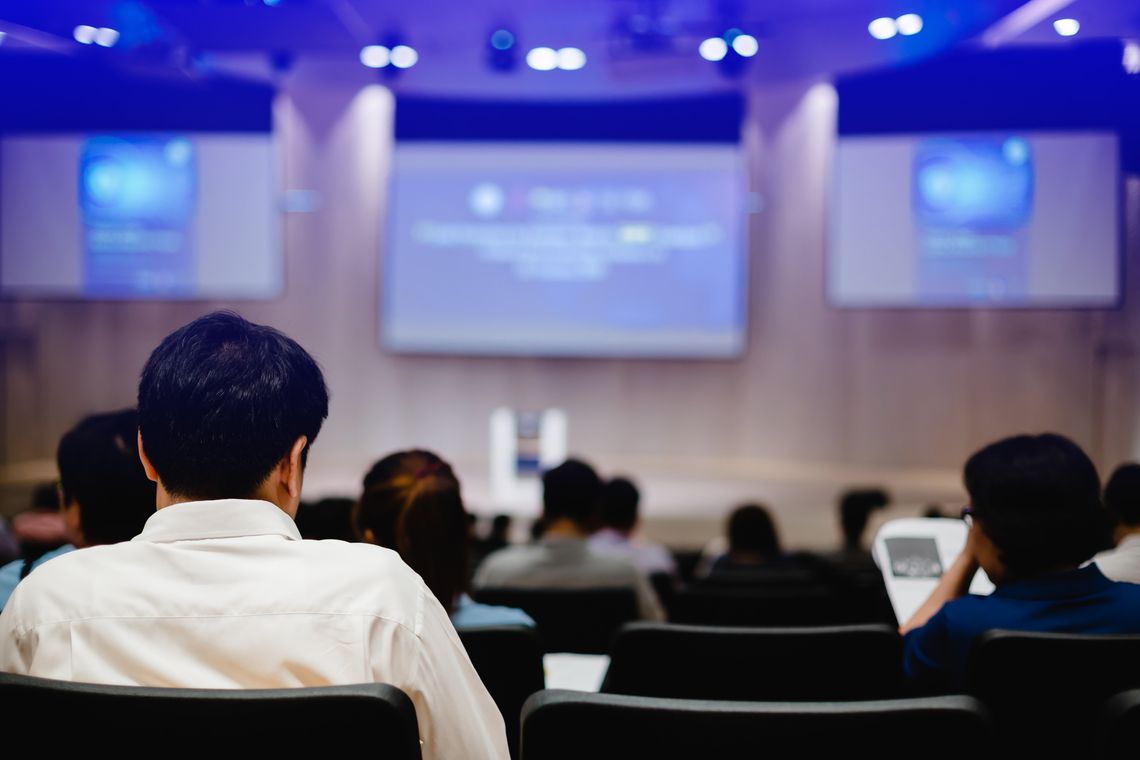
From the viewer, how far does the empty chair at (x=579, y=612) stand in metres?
2.76

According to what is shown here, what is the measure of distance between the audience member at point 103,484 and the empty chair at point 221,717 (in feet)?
2.68

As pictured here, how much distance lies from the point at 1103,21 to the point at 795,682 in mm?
5235

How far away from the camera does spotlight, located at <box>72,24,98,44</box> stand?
652 cm

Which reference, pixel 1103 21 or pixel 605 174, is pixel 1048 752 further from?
pixel 605 174

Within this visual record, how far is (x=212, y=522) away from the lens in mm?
1188

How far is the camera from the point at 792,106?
26.8ft

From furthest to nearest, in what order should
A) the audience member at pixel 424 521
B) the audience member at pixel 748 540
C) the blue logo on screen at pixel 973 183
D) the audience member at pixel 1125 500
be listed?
the blue logo on screen at pixel 973 183, the audience member at pixel 748 540, the audience member at pixel 1125 500, the audience member at pixel 424 521

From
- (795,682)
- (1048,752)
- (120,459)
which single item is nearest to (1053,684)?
(1048,752)

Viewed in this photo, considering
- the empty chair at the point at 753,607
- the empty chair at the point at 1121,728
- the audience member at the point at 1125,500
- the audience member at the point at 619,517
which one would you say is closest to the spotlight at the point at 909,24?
the audience member at the point at 619,517

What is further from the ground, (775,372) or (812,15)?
(812,15)

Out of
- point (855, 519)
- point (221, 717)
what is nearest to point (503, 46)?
point (855, 519)

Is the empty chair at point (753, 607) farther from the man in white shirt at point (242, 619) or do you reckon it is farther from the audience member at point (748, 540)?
the man in white shirt at point (242, 619)

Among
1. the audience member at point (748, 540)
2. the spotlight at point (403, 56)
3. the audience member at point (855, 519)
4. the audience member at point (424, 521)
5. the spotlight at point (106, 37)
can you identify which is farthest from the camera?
the spotlight at point (403, 56)

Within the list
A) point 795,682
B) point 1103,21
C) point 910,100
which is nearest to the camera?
point 795,682
